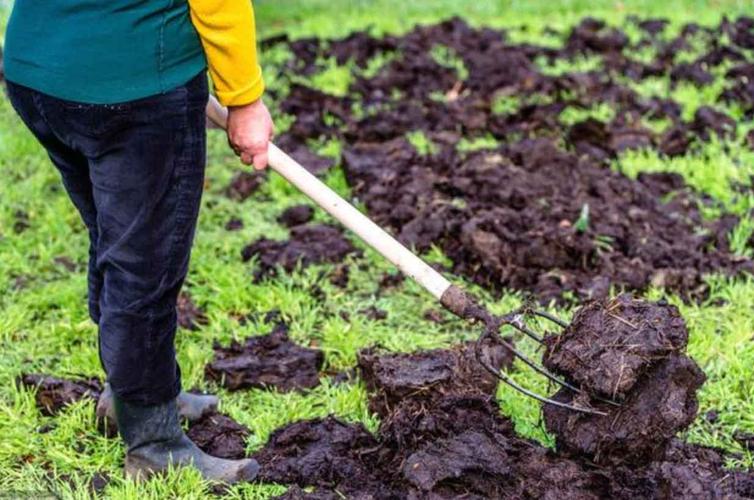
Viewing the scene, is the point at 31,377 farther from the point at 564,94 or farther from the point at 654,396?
the point at 564,94

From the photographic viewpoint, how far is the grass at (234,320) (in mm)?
3459

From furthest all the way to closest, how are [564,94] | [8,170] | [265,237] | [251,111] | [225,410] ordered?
[564,94], [8,170], [265,237], [225,410], [251,111]

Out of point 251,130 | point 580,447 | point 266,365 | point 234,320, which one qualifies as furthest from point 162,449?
point 580,447

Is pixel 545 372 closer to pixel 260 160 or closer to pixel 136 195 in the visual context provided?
pixel 260 160

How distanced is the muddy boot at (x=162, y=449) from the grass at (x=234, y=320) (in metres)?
0.05

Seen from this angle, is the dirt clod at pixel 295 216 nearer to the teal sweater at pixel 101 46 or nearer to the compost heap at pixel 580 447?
the compost heap at pixel 580 447

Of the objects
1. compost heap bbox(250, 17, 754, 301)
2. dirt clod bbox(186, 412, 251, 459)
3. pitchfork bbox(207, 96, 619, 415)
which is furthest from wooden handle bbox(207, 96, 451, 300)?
compost heap bbox(250, 17, 754, 301)

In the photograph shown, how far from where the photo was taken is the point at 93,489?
3254 millimetres

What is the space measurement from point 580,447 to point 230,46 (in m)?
1.53

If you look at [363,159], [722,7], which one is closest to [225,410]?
[363,159]

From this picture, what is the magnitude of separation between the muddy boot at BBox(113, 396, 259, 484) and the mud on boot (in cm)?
23

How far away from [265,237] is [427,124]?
1.73 m

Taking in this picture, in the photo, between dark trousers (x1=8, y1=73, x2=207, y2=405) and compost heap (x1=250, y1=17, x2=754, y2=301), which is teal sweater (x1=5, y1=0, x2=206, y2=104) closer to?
dark trousers (x1=8, y1=73, x2=207, y2=405)

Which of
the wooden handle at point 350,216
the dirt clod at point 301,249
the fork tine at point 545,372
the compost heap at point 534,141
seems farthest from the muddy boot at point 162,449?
the compost heap at point 534,141
